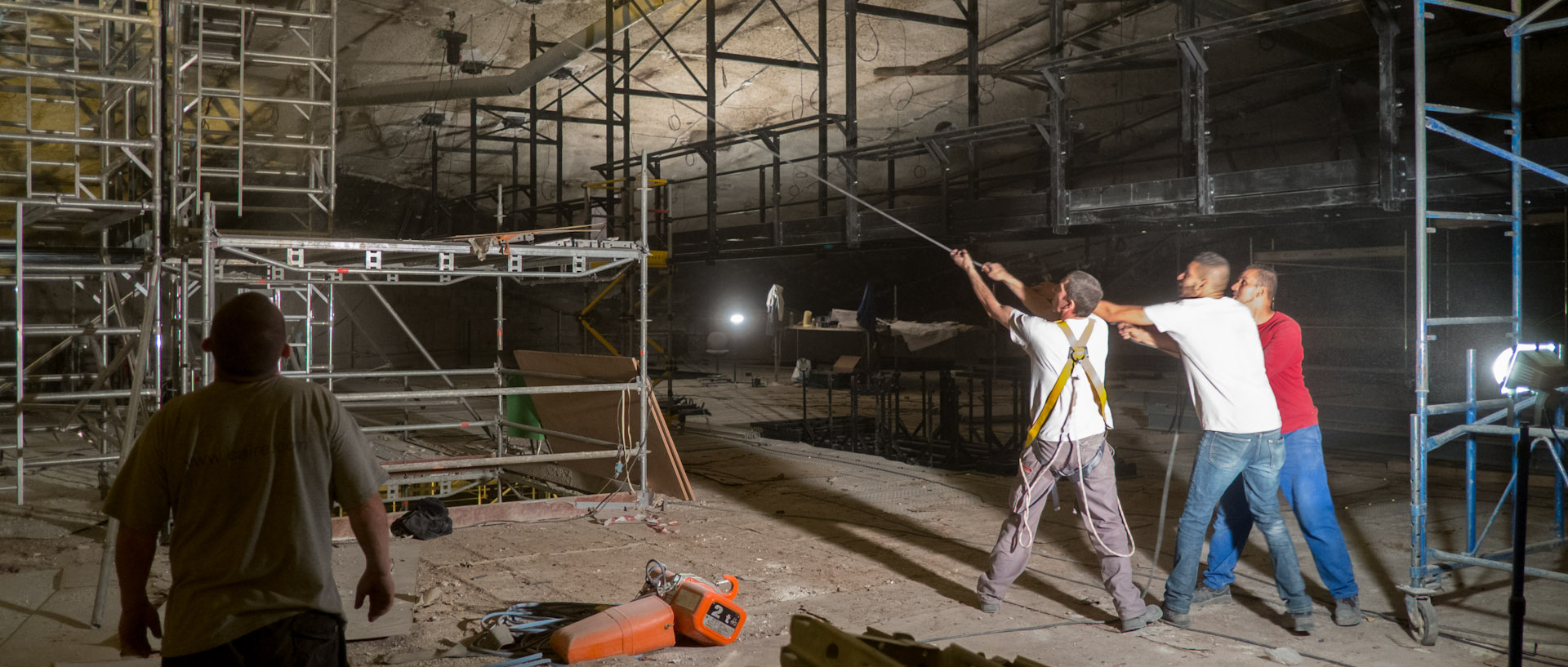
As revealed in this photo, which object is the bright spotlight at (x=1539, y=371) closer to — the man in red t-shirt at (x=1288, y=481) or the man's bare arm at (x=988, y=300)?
the man in red t-shirt at (x=1288, y=481)

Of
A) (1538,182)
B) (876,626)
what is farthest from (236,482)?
(1538,182)

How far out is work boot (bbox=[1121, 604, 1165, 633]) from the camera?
4680 millimetres

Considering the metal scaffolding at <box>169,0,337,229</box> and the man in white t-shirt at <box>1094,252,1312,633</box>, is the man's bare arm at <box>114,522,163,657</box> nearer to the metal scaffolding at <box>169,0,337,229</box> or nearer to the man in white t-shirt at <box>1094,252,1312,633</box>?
the man in white t-shirt at <box>1094,252,1312,633</box>

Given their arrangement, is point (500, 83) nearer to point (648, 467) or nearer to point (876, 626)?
point (648, 467)

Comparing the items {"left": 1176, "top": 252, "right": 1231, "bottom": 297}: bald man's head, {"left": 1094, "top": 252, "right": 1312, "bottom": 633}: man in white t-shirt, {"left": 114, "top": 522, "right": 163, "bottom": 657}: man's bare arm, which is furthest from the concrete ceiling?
{"left": 114, "top": 522, "right": 163, "bottom": 657}: man's bare arm

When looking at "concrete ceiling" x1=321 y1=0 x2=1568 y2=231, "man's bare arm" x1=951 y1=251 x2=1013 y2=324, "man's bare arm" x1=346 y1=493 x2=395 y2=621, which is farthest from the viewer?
"concrete ceiling" x1=321 y1=0 x2=1568 y2=231

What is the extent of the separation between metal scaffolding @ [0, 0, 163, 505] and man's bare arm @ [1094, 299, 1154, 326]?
5.16 meters

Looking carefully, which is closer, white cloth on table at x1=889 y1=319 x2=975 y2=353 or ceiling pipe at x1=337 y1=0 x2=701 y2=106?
white cloth on table at x1=889 y1=319 x2=975 y2=353

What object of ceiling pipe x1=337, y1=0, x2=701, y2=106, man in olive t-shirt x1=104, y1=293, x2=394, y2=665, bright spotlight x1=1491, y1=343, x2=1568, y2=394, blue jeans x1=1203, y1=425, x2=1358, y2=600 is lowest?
blue jeans x1=1203, y1=425, x2=1358, y2=600

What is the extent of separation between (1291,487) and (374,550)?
4266 mm

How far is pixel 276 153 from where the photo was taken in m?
14.9

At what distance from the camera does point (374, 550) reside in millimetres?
2613

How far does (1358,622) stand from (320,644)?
466 cm

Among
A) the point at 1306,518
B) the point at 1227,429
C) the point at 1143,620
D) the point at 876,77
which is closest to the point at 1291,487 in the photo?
the point at 1306,518
